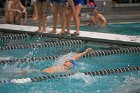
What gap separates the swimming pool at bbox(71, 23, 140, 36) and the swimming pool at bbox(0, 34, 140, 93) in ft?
14.9

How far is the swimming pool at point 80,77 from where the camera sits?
6211 millimetres

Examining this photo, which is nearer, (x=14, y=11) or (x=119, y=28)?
(x=14, y=11)

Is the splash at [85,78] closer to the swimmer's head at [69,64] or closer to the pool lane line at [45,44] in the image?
the swimmer's head at [69,64]

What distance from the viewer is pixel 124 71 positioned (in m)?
6.77

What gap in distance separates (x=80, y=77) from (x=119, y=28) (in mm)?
7725

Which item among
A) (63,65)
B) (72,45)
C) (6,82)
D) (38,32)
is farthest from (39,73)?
(38,32)

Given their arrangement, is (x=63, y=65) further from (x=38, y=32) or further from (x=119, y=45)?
(x=38, y=32)

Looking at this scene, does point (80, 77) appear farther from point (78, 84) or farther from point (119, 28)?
point (119, 28)

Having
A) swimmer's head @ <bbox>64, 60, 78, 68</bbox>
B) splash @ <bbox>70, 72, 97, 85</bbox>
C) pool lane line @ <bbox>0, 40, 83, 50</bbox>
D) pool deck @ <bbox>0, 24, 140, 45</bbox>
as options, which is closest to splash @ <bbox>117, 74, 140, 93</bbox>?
splash @ <bbox>70, 72, 97, 85</bbox>

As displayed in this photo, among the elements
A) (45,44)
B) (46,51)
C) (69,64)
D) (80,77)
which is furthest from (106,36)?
(80,77)

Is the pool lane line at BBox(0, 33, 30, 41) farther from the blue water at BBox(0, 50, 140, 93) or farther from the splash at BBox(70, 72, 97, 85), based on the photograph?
the splash at BBox(70, 72, 97, 85)

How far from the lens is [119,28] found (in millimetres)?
14078

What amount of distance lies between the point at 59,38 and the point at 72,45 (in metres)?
0.65

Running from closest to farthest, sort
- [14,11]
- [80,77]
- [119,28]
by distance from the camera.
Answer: [80,77] → [14,11] → [119,28]
